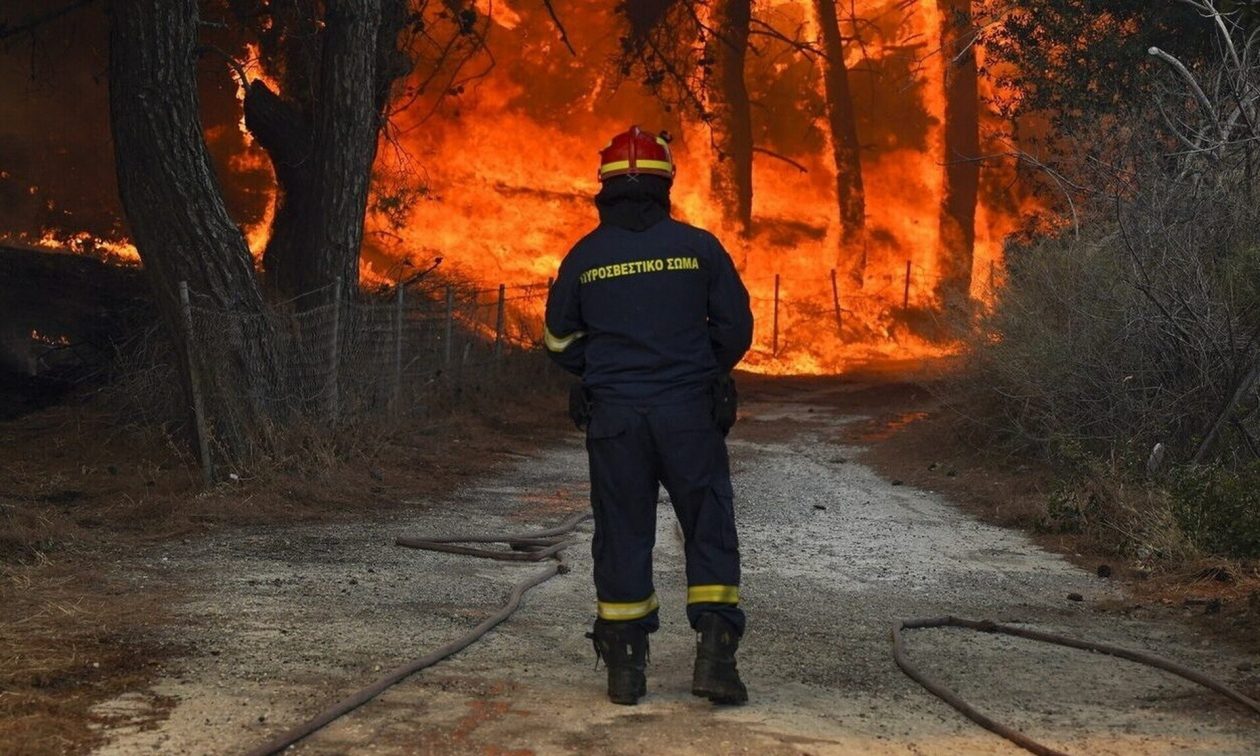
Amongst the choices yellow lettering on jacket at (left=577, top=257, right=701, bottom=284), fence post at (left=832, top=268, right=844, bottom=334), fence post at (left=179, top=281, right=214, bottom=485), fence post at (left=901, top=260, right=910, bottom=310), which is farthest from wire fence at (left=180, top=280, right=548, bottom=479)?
fence post at (left=901, top=260, right=910, bottom=310)

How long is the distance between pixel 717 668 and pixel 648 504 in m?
0.66

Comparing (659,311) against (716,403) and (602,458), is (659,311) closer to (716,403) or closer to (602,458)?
(716,403)

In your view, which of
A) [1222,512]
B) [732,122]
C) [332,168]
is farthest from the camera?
[732,122]

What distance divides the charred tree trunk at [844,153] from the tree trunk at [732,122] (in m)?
3.72

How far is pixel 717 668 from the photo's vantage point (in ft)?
19.0

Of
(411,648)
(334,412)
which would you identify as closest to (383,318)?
(334,412)

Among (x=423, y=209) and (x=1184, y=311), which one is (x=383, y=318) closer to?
(x=1184, y=311)

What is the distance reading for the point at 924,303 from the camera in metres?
40.2

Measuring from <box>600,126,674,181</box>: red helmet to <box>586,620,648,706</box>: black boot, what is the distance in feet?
5.44

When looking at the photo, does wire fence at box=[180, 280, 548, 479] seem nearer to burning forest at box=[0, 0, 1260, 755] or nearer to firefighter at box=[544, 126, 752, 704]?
burning forest at box=[0, 0, 1260, 755]

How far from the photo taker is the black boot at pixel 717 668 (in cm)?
580

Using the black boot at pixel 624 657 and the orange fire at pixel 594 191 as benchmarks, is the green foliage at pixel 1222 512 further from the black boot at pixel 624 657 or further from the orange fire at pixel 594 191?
the orange fire at pixel 594 191

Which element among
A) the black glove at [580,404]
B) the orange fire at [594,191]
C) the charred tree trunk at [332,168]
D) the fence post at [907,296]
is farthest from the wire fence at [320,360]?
the fence post at [907,296]

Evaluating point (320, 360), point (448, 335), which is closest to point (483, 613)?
point (320, 360)
